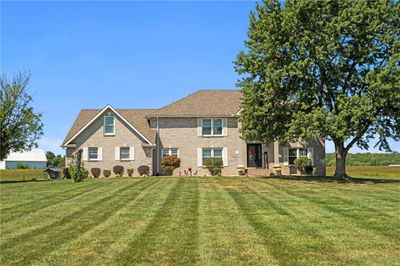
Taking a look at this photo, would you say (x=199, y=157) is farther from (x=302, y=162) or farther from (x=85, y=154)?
(x=85, y=154)

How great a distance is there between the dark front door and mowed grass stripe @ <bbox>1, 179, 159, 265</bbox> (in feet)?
84.5

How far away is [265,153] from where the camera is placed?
39.0 m

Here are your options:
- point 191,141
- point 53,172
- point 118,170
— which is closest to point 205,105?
point 191,141

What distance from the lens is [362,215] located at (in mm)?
12336

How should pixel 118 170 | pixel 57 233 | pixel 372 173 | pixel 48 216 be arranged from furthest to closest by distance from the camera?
pixel 372 173 → pixel 118 170 → pixel 48 216 → pixel 57 233

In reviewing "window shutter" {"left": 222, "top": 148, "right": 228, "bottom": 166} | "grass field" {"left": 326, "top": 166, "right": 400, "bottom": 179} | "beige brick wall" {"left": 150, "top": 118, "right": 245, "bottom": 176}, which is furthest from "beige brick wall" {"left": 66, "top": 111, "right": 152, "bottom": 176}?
"grass field" {"left": 326, "top": 166, "right": 400, "bottom": 179}

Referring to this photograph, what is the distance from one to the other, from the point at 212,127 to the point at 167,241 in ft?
99.4

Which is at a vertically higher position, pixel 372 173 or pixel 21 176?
pixel 372 173

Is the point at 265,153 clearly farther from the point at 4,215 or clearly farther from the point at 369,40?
the point at 4,215

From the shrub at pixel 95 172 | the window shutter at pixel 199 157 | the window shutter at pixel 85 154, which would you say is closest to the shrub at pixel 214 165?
the window shutter at pixel 199 157

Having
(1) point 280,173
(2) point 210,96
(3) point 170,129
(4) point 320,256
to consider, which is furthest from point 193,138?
(4) point 320,256

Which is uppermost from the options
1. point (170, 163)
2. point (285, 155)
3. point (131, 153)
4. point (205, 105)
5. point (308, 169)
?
point (205, 105)

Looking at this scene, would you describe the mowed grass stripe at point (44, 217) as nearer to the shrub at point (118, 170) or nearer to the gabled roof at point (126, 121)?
the shrub at point (118, 170)

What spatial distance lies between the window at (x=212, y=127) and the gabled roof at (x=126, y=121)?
464cm
